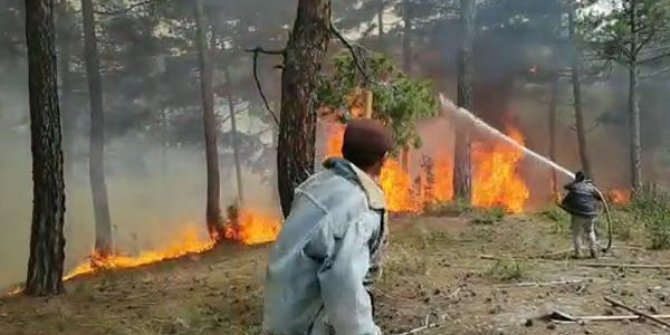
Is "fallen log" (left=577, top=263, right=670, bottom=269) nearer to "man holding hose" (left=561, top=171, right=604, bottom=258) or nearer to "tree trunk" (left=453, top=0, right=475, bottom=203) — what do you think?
"man holding hose" (left=561, top=171, right=604, bottom=258)

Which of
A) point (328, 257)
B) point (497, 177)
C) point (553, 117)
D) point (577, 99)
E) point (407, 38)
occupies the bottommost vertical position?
point (497, 177)

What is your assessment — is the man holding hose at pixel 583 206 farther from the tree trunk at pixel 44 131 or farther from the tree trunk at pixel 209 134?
the tree trunk at pixel 209 134

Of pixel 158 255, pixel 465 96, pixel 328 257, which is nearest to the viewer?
pixel 328 257

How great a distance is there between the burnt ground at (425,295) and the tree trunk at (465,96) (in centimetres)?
696

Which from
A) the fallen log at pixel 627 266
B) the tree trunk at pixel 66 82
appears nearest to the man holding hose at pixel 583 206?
the fallen log at pixel 627 266

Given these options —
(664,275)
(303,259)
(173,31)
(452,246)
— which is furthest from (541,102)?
(303,259)

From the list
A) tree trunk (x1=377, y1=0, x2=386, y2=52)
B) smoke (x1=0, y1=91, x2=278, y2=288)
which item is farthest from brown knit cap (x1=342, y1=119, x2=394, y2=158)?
tree trunk (x1=377, y1=0, x2=386, y2=52)

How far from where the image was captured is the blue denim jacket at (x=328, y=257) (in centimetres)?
285

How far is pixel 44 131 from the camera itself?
32.2ft

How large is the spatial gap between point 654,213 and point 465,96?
617cm

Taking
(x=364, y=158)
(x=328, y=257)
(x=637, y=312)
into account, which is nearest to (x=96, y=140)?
(x=637, y=312)

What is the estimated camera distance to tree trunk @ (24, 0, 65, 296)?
980 cm

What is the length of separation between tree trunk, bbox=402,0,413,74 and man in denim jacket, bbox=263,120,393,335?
86.3 feet

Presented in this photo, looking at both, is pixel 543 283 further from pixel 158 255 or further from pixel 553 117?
pixel 553 117
